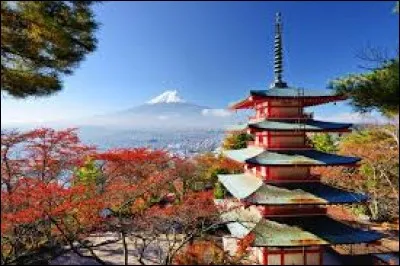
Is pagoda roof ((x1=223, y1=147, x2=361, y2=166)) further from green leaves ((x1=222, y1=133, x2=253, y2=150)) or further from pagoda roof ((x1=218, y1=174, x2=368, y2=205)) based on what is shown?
green leaves ((x1=222, y1=133, x2=253, y2=150))

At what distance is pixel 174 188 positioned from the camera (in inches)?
1110

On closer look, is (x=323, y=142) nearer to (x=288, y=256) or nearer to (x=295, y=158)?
(x=295, y=158)

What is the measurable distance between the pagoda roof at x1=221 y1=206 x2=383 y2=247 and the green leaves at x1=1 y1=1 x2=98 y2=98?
22.7 ft

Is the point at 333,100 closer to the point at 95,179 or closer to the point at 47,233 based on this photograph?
the point at 47,233

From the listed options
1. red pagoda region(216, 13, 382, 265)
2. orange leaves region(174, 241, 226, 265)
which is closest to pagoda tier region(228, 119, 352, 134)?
red pagoda region(216, 13, 382, 265)

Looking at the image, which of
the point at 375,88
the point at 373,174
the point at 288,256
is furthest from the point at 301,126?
the point at 373,174

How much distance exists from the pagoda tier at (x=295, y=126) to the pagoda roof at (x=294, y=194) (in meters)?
1.86

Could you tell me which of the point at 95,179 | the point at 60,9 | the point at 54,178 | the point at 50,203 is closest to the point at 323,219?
the point at 50,203

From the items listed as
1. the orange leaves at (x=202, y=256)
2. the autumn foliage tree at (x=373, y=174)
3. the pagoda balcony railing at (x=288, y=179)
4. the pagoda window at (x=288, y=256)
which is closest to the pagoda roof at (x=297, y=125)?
the pagoda balcony railing at (x=288, y=179)

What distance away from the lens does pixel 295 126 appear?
1445cm

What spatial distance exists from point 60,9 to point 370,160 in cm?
2042

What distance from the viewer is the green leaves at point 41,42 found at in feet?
26.3

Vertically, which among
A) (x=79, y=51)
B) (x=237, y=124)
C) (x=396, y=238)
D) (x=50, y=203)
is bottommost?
(x=396, y=238)

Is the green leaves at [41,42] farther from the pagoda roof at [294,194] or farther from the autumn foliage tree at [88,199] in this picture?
the pagoda roof at [294,194]
